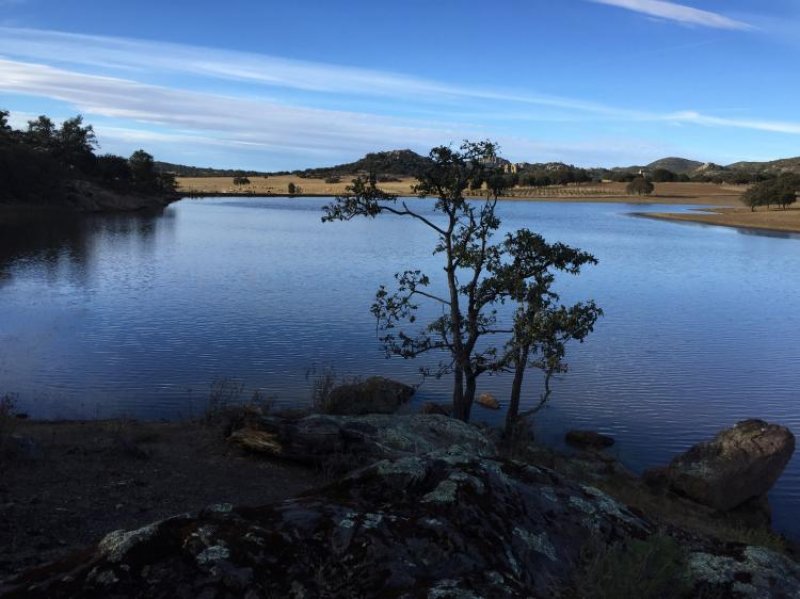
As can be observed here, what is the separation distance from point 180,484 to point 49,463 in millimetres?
1875

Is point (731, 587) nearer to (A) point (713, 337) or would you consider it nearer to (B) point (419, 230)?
(A) point (713, 337)

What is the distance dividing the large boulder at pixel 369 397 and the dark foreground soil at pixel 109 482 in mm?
3154

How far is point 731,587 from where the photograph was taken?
4.70m

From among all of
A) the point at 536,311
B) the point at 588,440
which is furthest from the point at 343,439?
the point at 588,440

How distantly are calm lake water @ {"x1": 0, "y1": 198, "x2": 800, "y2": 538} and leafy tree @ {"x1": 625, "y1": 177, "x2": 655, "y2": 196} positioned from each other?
4893 inches

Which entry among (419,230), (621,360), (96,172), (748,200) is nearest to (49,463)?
(621,360)

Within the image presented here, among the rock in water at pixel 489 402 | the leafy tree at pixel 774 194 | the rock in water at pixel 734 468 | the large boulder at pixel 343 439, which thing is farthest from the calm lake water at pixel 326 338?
the leafy tree at pixel 774 194

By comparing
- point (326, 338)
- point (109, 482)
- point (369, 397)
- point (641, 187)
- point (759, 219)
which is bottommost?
point (326, 338)

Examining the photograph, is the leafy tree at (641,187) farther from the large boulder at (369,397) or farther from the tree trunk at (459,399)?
the tree trunk at (459,399)

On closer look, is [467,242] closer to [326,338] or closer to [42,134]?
[326,338]

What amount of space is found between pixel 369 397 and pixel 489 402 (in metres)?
3.77

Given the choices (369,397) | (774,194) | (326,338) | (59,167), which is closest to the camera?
(369,397)

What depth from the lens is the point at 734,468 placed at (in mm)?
13070

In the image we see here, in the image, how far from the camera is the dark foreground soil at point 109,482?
6.73 metres
